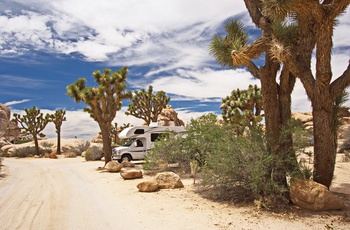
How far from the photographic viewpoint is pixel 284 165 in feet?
23.7

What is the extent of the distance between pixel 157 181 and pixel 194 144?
147 inches

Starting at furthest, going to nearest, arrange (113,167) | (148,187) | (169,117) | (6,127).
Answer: (6,127) < (169,117) < (113,167) < (148,187)

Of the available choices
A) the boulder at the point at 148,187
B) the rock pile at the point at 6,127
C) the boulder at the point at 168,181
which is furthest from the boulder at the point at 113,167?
the rock pile at the point at 6,127

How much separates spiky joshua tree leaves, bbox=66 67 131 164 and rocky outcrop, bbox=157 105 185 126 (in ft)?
96.2

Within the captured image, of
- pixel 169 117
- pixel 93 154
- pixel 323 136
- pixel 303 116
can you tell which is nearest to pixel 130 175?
pixel 323 136

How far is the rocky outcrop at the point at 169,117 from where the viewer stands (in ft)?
162

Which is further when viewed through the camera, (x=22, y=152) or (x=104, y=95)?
(x=22, y=152)

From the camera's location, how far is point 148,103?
33.3 meters

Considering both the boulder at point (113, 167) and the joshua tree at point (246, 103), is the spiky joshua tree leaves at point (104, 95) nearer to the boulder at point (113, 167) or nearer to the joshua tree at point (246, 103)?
the boulder at point (113, 167)

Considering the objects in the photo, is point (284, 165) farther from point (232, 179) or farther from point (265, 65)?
point (265, 65)

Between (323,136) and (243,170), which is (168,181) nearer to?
(243,170)

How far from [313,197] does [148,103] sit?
2756cm

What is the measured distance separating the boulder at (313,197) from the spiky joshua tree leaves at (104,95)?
44.0ft

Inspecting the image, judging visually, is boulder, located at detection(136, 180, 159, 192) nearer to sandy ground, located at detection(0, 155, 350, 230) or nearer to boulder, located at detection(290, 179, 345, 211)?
sandy ground, located at detection(0, 155, 350, 230)
